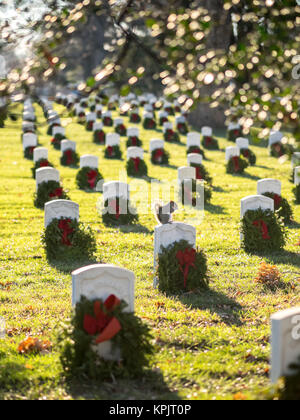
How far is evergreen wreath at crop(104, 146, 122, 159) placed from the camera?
2280 centimetres

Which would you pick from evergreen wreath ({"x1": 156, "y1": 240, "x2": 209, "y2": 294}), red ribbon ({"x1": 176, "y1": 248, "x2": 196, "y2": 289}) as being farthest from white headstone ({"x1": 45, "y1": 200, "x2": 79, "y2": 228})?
red ribbon ({"x1": 176, "y1": 248, "x2": 196, "y2": 289})

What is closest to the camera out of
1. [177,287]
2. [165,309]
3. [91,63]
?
[165,309]

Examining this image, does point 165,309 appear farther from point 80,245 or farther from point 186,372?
point 80,245

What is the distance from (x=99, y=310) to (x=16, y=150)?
835 inches

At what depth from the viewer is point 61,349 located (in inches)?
211

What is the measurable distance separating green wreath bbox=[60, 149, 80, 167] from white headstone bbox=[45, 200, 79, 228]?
11.1 metres

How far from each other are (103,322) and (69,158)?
16.2m

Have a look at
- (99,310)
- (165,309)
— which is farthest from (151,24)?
(165,309)

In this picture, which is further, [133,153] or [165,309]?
[133,153]

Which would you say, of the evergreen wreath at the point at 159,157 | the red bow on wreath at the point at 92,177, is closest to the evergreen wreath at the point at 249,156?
the evergreen wreath at the point at 159,157

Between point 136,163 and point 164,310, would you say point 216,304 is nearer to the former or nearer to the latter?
point 164,310

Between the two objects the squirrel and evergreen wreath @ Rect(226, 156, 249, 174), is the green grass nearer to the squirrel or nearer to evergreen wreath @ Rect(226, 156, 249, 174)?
the squirrel

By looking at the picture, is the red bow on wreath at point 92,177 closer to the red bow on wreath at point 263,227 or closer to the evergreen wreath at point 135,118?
the red bow on wreath at point 263,227

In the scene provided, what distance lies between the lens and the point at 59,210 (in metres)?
10.1
